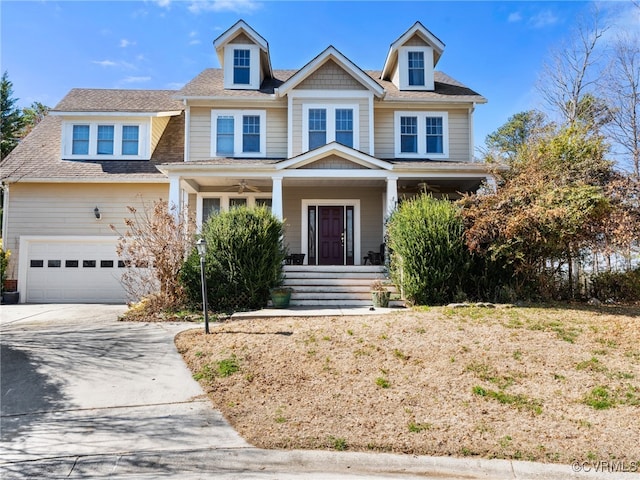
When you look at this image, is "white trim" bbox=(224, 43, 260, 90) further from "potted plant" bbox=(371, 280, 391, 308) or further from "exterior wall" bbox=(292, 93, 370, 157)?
"potted plant" bbox=(371, 280, 391, 308)

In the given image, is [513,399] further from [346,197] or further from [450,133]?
[450,133]

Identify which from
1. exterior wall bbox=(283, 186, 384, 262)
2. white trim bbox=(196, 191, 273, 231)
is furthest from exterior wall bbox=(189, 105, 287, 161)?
exterior wall bbox=(283, 186, 384, 262)

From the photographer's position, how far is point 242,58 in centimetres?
1516

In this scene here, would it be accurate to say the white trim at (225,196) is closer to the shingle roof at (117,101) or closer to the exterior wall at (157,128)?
the exterior wall at (157,128)

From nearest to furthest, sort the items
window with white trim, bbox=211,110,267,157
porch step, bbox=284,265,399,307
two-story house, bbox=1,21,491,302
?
porch step, bbox=284,265,399,307
two-story house, bbox=1,21,491,302
window with white trim, bbox=211,110,267,157

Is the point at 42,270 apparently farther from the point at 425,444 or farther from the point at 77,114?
the point at 425,444

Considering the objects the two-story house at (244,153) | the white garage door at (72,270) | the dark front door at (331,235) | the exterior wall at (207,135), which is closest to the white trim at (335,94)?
the two-story house at (244,153)

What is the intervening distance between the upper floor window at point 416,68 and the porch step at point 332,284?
7620 millimetres

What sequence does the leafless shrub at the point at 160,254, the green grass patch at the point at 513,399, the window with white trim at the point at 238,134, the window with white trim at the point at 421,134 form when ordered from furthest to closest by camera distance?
1. the window with white trim at the point at 421,134
2. the window with white trim at the point at 238,134
3. the leafless shrub at the point at 160,254
4. the green grass patch at the point at 513,399

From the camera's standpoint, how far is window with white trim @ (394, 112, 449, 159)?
48.6ft

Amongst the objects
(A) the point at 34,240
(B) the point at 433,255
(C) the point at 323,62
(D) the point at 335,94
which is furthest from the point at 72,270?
(B) the point at 433,255

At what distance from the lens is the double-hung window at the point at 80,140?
1528 centimetres

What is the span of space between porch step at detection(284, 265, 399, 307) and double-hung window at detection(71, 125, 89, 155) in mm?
9130

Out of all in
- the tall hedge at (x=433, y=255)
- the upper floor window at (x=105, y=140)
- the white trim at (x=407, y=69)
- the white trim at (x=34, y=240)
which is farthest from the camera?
the white trim at (x=407, y=69)
